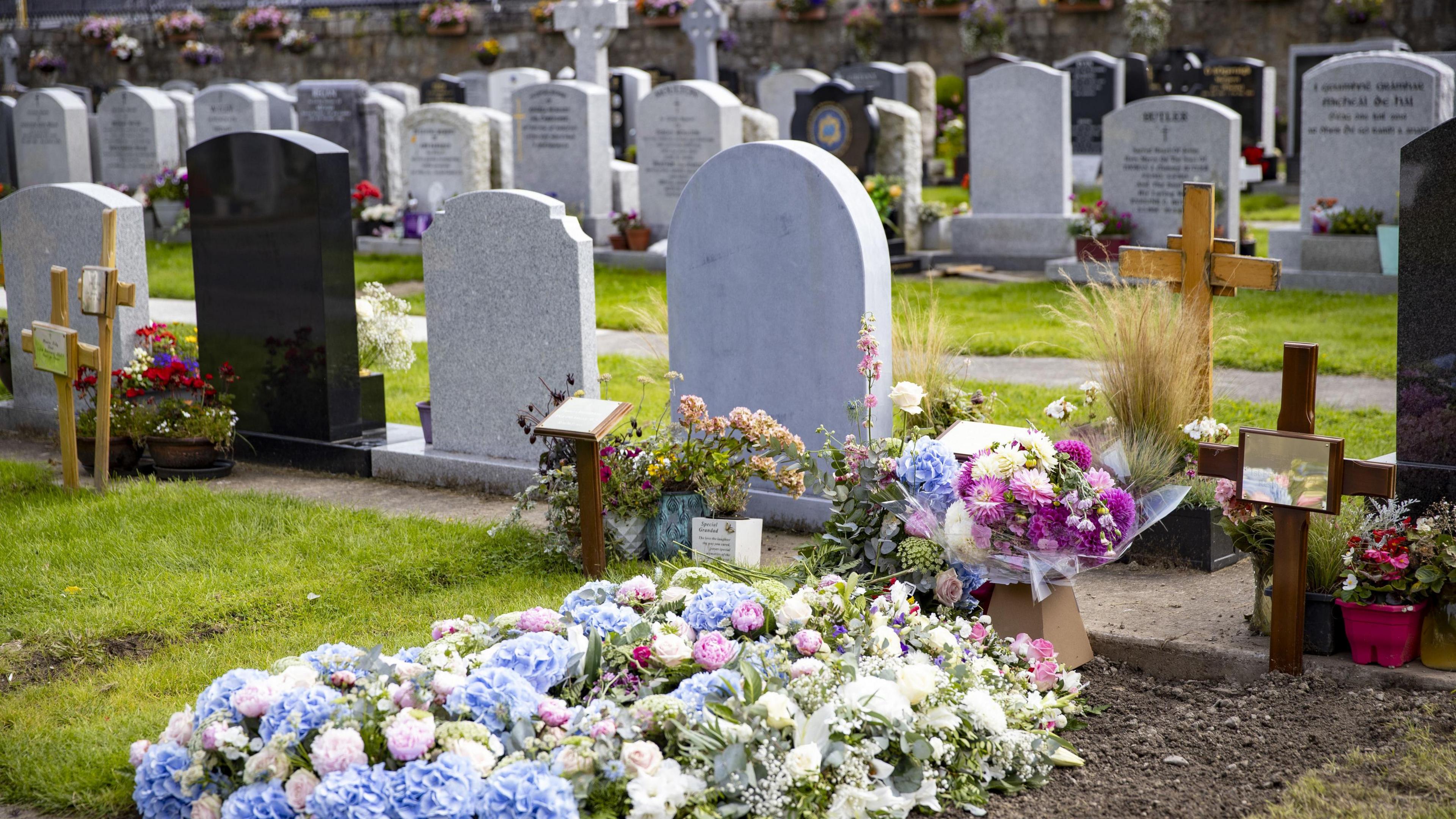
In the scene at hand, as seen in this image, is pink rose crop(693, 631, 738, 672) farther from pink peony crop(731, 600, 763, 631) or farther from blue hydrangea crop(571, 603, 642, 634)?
blue hydrangea crop(571, 603, 642, 634)

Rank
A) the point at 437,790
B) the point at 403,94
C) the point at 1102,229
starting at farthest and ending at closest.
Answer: the point at 403,94 < the point at 1102,229 < the point at 437,790

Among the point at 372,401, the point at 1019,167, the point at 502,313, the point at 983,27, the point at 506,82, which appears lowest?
the point at 372,401

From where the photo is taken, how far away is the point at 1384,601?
3.81 m

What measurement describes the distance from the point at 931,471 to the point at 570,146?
10080mm

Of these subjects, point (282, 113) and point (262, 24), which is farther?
point (262, 24)

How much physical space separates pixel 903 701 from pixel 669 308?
2.71 metres

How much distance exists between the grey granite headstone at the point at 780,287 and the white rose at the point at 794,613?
1685mm

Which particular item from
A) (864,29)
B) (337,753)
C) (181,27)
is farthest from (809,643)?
(181,27)

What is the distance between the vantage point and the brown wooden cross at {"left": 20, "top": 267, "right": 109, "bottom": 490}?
19.6ft

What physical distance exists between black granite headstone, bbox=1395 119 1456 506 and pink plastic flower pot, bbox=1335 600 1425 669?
1.92 feet

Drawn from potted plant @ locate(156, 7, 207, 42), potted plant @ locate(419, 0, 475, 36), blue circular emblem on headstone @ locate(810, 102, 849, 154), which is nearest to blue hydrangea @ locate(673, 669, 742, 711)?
blue circular emblem on headstone @ locate(810, 102, 849, 154)

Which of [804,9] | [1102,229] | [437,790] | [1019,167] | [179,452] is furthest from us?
[804,9]

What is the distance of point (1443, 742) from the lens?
3387mm

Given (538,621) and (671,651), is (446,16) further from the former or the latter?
(671,651)
